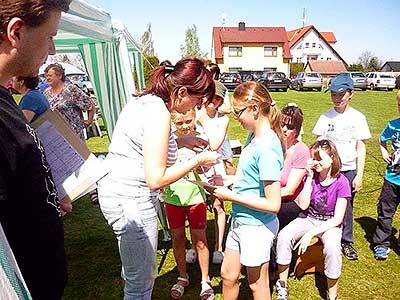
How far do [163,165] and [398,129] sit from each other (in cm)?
297

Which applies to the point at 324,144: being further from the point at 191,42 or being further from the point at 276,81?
the point at 191,42

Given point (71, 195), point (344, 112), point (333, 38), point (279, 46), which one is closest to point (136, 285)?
point (71, 195)

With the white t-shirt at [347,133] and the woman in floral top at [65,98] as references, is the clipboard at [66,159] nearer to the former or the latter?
the white t-shirt at [347,133]

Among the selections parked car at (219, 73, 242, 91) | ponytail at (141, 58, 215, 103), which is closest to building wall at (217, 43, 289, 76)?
parked car at (219, 73, 242, 91)

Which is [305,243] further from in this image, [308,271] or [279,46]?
[279,46]

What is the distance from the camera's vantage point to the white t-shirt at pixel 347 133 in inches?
156

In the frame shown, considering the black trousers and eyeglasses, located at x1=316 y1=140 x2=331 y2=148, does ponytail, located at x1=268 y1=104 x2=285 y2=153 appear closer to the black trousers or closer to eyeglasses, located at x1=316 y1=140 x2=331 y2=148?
eyeglasses, located at x1=316 y1=140 x2=331 y2=148

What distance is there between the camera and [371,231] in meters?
4.78

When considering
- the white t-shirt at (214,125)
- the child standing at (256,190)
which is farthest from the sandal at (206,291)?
the white t-shirt at (214,125)

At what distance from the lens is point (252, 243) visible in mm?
2457

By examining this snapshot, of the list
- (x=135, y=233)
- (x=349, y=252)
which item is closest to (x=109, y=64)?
(x=135, y=233)

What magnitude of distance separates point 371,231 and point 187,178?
2.79m

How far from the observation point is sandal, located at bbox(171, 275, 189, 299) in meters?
3.33

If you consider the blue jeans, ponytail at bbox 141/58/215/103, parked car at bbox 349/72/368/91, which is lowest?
parked car at bbox 349/72/368/91
